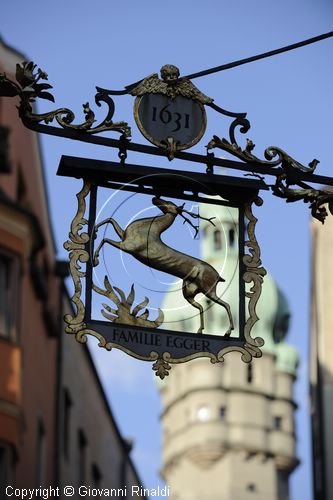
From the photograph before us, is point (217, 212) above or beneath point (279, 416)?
beneath

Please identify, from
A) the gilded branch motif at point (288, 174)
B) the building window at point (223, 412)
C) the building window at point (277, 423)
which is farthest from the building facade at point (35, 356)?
the building window at point (277, 423)

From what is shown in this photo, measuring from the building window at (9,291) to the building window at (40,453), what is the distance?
4.05 m

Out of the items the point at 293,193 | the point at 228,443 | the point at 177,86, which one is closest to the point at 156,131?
the point at 177,86

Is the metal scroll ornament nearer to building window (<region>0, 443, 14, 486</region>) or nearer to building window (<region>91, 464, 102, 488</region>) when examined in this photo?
building window (<region>0, 443, 14, 486</region>)

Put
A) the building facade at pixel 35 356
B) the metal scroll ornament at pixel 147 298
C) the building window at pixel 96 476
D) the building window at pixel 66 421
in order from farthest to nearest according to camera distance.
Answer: the building window at pixel 96 476, the building window at pixel 66 421, the building facade at pixel 35 356, the metal scroll ornament at pixel 147 298

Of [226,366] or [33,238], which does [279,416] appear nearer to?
[226,366]

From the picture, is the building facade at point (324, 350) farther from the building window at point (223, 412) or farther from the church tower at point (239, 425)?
the building window at point (223, 412)

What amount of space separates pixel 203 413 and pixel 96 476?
219ft

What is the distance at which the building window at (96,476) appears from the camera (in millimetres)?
41000

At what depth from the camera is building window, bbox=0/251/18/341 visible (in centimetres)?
2992

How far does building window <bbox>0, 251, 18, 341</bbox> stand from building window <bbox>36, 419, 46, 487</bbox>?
4.05m

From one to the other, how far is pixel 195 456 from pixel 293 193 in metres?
97.9

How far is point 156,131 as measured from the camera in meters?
8.77

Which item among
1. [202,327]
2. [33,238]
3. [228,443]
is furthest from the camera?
[228,443]
